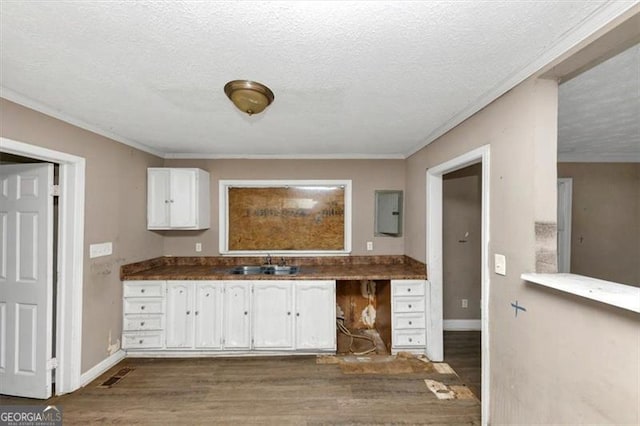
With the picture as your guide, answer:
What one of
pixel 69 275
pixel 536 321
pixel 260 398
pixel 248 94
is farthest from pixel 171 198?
pixel 536 321

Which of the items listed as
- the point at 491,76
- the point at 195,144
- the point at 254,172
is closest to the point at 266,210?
the point at 254,172

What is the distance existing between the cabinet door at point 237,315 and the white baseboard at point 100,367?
1.10m

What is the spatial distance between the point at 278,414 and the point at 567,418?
1807mm

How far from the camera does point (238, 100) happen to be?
1657 mm

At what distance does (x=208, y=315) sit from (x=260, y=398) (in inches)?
42.7

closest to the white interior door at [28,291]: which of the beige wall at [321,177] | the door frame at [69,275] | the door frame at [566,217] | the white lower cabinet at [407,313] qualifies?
the door frame at [69,275]

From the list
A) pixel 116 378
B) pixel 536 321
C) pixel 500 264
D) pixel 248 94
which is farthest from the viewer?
pixel 116 378

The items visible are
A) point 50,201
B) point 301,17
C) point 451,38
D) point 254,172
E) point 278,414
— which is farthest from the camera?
point 254,172

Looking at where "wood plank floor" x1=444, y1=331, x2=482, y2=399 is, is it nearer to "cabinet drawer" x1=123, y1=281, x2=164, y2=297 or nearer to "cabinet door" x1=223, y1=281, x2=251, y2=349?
"cabinet door" x1=223, y1=281, x2=251, y2=349

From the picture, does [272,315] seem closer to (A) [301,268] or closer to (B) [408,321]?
(A) [301,268]

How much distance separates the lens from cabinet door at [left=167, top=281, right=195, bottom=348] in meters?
2.94

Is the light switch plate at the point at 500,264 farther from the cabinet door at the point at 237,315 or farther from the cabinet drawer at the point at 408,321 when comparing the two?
the cabinet door at the point at 237,315

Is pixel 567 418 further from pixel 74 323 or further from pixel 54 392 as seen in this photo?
pixel 54 392

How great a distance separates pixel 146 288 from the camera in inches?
116
